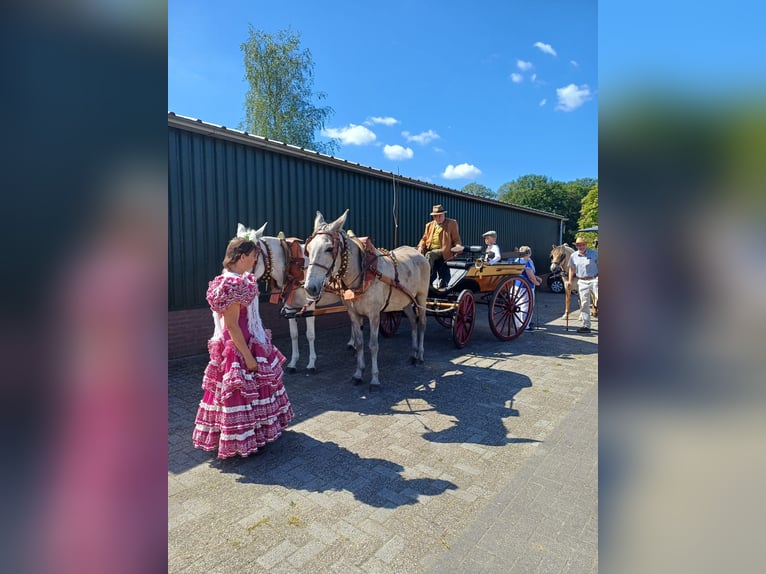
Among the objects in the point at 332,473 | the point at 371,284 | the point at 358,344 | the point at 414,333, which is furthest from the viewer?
the point at 414,333

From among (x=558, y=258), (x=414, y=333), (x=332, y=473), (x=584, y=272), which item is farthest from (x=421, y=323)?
(x=558, y=258)

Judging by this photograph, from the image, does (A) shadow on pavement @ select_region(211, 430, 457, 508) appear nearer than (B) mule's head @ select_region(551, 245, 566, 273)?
Yes

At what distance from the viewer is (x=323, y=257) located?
4277mm

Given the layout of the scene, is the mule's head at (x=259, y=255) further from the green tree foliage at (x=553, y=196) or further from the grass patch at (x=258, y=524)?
the green tree foliage at (x=553, y=196)

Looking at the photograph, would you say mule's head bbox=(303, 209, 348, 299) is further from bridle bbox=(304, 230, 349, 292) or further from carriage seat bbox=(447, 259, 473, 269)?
carriage seat bbox=(447, 259, 473, 269)

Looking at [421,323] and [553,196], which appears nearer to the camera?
[421,323]

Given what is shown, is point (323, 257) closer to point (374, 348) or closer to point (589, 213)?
point (374, 348)

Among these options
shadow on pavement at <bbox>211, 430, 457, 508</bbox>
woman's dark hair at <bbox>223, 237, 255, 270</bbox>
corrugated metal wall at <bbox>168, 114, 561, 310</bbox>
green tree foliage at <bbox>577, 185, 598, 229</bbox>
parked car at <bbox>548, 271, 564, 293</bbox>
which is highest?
green tree foliage at <bbox>577, 185, 598, 229</bbox>

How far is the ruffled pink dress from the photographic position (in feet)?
10.2

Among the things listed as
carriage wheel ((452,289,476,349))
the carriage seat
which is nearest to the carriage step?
carriage wheel ((452,289,476,349))

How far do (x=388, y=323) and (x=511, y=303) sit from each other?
8.10ft

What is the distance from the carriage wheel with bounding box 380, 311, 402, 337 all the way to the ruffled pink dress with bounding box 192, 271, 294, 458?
455 cm

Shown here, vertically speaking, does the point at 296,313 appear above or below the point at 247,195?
below
